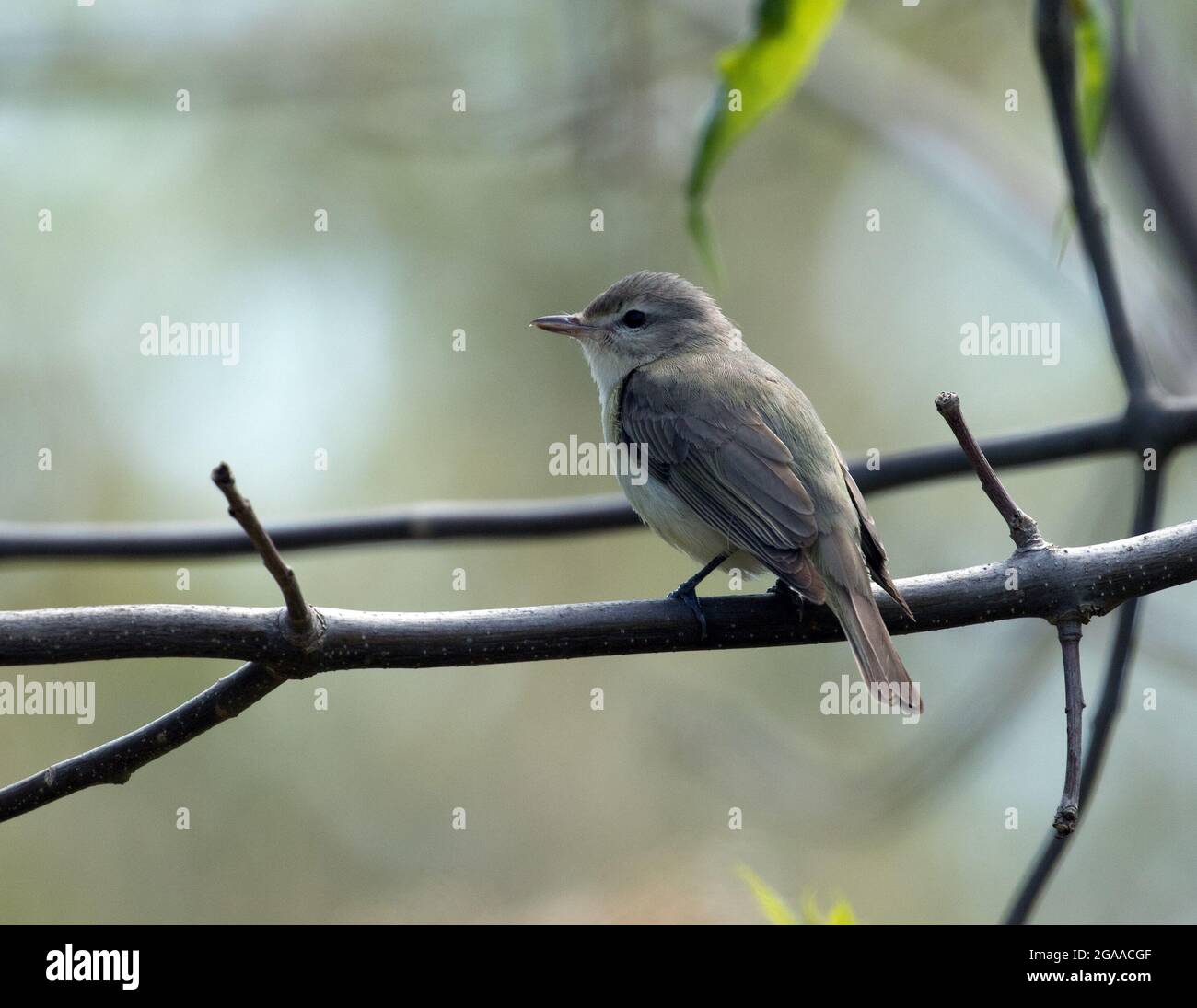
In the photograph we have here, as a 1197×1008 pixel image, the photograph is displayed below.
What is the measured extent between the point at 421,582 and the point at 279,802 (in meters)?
2.53

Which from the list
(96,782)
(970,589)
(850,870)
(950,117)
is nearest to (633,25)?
(950,117)

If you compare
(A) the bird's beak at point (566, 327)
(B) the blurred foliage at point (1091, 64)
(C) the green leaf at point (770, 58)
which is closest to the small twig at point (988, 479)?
(C) the green leaf at point (770, 58)

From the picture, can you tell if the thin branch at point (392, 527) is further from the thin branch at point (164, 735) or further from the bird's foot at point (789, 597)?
the thin branch at point (164, 735)

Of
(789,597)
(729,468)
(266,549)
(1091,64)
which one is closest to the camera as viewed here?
(266,549)

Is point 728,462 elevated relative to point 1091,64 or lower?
lower

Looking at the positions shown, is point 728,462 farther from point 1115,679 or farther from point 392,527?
point 1115,679

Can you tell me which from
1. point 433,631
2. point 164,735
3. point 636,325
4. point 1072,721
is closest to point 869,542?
point 1072,721

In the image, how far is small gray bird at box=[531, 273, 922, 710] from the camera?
13.8ft

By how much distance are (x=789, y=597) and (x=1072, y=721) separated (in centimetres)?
156

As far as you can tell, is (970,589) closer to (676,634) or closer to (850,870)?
(676,634)

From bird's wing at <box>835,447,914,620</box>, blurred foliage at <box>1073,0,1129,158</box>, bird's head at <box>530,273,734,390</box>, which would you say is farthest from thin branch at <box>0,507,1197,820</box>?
bird's head at <box>530,273,734,390</box>

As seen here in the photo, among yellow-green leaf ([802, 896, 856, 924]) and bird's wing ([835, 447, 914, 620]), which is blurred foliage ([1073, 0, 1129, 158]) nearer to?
bird's wing ([835, 447, 914, 620])

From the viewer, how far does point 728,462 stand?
16.8ft

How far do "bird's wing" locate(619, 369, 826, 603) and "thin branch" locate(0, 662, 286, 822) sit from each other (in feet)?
6.29
